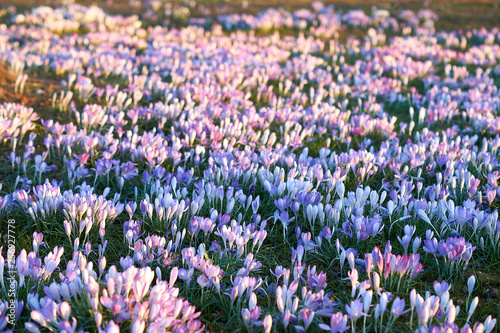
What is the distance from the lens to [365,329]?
96.7 inches

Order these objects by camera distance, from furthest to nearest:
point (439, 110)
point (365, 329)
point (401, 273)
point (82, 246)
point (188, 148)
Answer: point (439, 110) → point (188, 148) → point (82, 246) → point (401, 273) → point (365, 329)

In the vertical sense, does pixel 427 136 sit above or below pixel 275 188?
above

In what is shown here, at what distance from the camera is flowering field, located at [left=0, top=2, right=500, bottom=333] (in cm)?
248

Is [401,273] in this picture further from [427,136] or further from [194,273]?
[427,136]

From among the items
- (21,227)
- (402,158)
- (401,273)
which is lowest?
(21,227)

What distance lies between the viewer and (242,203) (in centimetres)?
370

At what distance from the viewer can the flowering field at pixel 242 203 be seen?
248 centimetres

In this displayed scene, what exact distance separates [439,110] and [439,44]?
730cm

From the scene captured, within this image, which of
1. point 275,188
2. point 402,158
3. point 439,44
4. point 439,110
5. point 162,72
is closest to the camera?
point 275,188

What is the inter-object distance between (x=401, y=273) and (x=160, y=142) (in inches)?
119

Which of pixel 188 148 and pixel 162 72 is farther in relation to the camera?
pixel 162 72

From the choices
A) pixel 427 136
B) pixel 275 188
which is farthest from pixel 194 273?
pixel 427 136

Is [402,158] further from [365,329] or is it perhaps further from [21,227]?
[21,227]

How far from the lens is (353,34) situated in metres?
13.7
